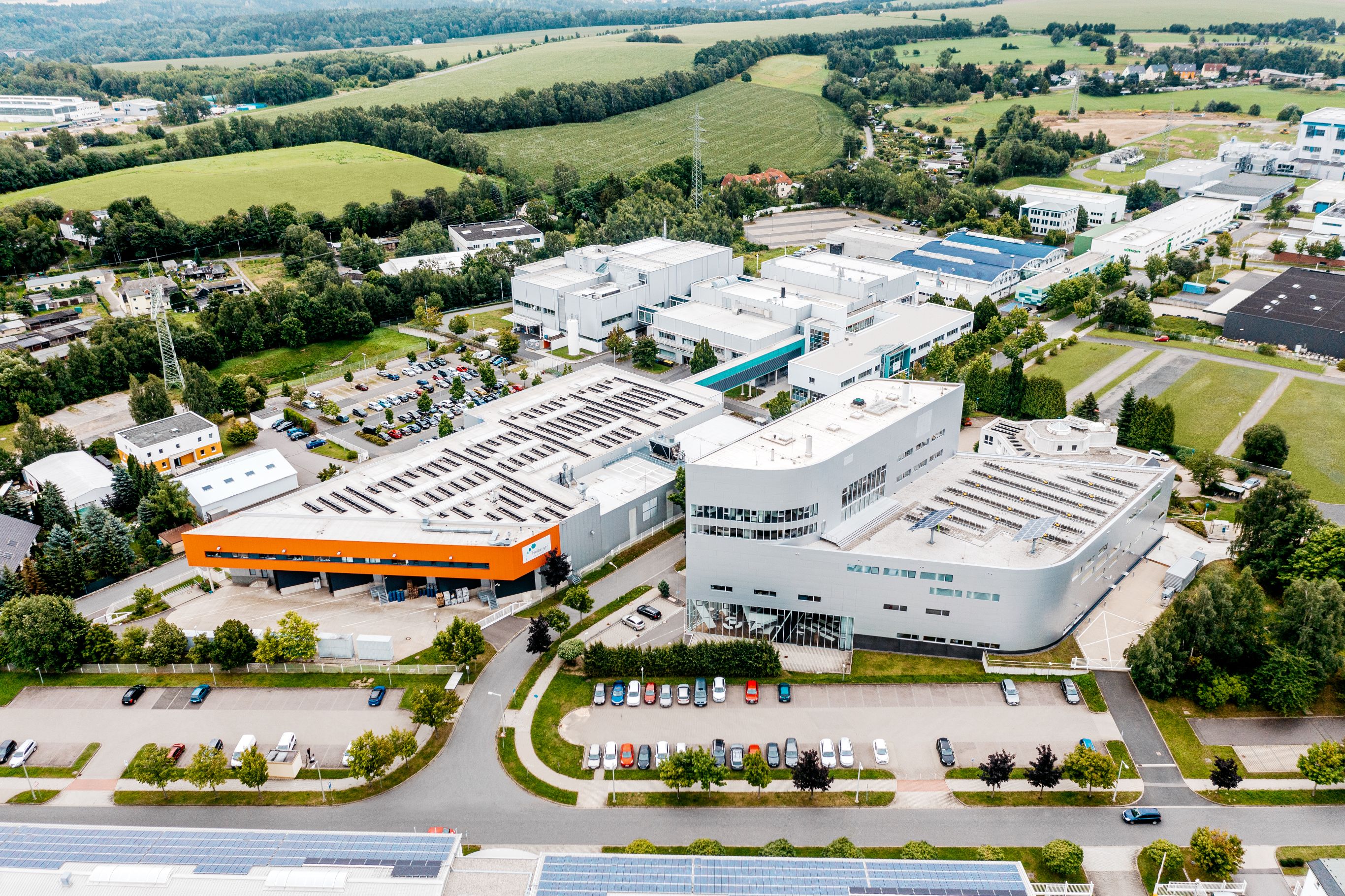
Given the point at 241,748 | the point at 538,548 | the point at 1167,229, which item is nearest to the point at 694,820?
the point at 538,548

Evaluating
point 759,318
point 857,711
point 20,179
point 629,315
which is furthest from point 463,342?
point 20,179

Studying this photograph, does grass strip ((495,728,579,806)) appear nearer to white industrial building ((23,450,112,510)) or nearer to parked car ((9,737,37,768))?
parked car ((9,737,37,768))

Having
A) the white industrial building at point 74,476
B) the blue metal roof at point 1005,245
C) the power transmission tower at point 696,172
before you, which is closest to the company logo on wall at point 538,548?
the white industrial building at point 74,476

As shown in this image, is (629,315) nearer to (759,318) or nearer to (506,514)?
(759,318)

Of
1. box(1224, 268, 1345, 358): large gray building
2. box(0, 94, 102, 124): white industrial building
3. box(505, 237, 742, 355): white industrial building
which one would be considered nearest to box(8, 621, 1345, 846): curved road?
box(505, 237, 742, 355): white industrial building

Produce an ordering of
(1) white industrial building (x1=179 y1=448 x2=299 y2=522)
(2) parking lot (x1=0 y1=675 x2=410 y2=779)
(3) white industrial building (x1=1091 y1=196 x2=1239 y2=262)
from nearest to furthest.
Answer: (2) parking lot (x1=0 y1=675 x2=410 y2=779) → (1) white industrial building (x1=179 y1=448 x2=299 y2=522) → (3) white industrial building (x1=1091 y1=196 x2=1239 y2=262)

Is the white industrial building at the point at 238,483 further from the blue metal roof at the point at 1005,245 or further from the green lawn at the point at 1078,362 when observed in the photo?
the blue metal roof at the point at 1005,245

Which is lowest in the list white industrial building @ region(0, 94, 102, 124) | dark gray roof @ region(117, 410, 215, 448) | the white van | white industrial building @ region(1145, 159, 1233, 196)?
the white van
